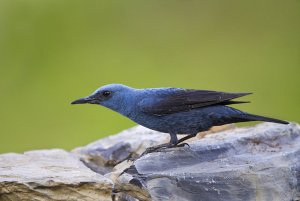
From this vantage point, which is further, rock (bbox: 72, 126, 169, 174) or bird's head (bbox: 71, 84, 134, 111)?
rock (bbox: 72, 126, 169, 174)

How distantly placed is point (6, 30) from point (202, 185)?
730cm

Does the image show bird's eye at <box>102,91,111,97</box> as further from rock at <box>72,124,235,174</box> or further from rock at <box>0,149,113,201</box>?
rock at <box>0,149,113,201</box>

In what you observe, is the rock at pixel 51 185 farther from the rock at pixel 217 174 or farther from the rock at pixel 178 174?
the rock at pixel 217 174

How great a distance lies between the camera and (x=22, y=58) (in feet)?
37.9

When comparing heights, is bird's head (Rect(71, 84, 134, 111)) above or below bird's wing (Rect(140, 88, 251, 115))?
above

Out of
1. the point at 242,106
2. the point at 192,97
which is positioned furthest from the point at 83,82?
the point at 192,97

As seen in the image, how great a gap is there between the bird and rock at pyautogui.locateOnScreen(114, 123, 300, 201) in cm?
24

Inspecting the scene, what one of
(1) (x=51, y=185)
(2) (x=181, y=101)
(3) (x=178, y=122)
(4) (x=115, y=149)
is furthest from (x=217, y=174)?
(4) (x=115, y=149)

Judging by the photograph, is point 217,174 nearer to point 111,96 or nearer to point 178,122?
point 178,122

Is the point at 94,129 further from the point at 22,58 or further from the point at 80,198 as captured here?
the point at 80,198

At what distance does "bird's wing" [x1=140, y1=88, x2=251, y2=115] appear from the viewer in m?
6.19

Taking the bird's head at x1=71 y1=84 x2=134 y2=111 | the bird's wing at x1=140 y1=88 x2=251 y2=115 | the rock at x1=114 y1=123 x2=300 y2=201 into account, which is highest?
the bird's head at x1=71 y1=84 x2=134 y2=111

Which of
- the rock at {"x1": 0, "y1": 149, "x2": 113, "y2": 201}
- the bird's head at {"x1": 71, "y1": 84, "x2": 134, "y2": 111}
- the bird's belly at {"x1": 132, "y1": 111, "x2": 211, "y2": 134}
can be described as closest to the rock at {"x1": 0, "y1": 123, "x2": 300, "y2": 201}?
the rock at {"x1": 0, "y1": 149, "x2": 113, "y2": 201}

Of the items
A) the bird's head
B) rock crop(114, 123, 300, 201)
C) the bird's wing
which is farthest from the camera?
the bird's head
